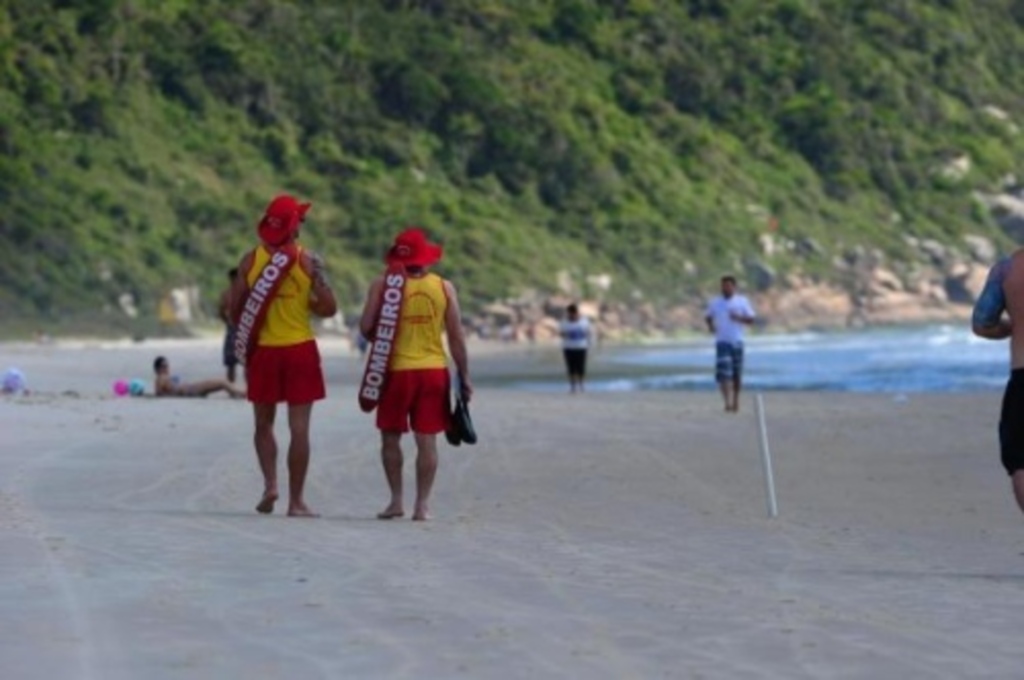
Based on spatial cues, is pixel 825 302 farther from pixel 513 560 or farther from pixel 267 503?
pixel 513 560

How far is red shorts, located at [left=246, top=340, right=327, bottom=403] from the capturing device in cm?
1332

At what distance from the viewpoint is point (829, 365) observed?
1889 inches

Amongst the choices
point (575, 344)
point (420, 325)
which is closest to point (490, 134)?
point (575, 344)

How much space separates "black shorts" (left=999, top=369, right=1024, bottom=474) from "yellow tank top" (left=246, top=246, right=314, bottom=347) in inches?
149

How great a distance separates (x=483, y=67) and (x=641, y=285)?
435 inches

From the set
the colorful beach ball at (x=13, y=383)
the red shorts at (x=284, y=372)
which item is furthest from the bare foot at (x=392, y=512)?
the colorful beach ball at (x=13, y=383)

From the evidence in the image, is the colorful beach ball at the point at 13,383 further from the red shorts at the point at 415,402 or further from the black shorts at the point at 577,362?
the red shorts at the point at 415,402

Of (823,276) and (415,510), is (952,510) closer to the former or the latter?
(415,510)

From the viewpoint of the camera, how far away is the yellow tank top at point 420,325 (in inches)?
525

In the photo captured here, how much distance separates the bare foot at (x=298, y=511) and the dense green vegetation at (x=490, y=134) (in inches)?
1650

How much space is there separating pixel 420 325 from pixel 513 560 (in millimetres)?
2509

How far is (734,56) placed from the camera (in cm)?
8894

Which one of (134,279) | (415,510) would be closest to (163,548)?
(415,510)

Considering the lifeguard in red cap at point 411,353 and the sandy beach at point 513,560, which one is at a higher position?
the lifeguard in red cap at point 411,353
